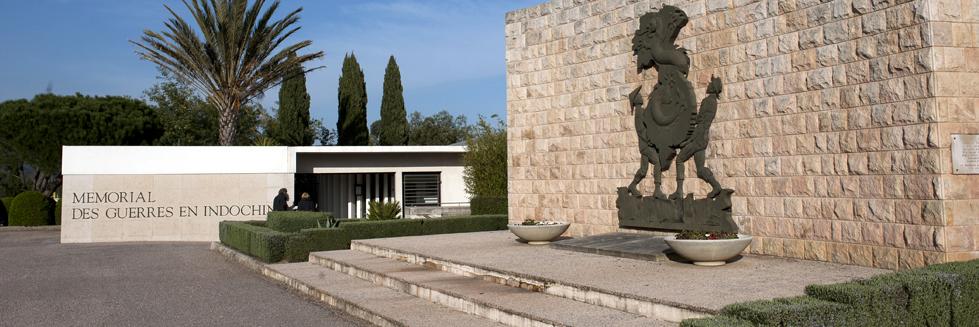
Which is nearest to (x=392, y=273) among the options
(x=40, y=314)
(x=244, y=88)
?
(x=40, y=314)

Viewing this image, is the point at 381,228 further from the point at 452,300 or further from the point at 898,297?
the point at 898,297

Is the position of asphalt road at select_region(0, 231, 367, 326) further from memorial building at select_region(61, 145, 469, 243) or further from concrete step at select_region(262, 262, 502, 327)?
memorial building at select_region(61, 145, 469, 243)

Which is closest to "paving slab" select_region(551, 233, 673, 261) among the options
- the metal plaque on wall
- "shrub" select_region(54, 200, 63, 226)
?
the metal plaque on wall

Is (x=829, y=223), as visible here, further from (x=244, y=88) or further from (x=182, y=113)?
(x=182, y=113)

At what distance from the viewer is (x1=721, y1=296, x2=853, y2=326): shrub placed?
15.8 ft

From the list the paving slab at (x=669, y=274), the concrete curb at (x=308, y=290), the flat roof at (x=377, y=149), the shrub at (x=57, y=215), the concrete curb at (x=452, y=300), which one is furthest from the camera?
the shrub at (x=57, y=215)

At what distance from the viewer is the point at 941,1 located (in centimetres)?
736

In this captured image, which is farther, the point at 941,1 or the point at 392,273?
the point at 392,273

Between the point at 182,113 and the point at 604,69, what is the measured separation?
31.8m

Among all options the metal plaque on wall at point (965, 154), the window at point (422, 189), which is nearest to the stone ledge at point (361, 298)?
the metal plaque on wall at point (965, 154)

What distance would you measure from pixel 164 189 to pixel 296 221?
788 cm

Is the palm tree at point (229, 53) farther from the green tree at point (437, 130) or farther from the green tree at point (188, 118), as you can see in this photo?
the green tree at point (437, 130)

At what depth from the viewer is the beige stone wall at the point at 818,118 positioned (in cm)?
730

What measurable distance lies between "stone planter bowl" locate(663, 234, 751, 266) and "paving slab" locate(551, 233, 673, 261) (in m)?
0.70
